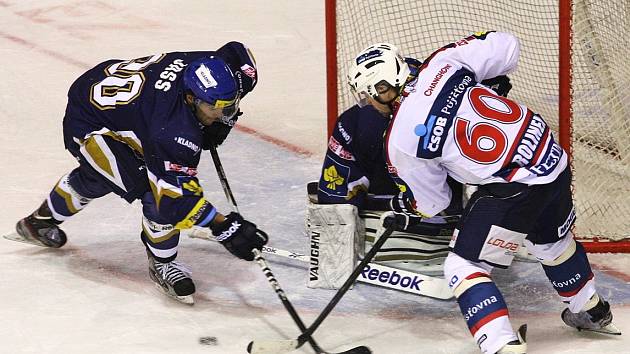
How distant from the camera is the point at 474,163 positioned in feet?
11.1

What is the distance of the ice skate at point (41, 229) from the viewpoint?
4.43 m

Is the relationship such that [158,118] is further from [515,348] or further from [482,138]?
[515,348]

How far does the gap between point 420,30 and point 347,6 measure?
0.70 meters

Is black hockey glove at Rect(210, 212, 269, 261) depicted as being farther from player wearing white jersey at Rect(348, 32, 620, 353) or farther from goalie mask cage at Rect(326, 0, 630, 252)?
goalie mask cage at Rect(326, 0, 630, 252)

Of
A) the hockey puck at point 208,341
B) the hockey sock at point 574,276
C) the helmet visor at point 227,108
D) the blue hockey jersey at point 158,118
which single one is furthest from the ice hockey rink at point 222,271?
the helmet visor at point 227,108

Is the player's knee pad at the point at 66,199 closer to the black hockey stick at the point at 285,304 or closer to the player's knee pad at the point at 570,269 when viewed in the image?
the black hockey stick at the point at 285,304

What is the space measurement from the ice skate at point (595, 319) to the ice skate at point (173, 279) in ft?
4.02

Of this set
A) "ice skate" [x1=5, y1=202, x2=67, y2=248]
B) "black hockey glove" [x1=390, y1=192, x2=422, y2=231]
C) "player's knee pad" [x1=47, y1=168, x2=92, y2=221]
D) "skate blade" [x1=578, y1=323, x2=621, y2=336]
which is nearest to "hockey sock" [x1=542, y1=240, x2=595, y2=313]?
"skate blade" [x1=578, y1=323, x2=621, y2=336]

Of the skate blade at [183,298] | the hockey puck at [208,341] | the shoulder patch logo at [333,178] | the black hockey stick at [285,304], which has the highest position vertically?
the shoulder patch logo at [333,178]

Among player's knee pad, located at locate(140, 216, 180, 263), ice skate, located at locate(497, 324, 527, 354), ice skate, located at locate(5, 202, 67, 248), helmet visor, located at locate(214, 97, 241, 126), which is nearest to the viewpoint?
ice skate, located at locate(497, 324, 527, 354)

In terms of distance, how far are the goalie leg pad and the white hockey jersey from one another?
0.64 meters

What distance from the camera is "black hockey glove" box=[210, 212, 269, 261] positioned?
149 inches

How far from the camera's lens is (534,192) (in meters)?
3.42

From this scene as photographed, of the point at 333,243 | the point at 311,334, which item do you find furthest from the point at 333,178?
the point at 311,334
